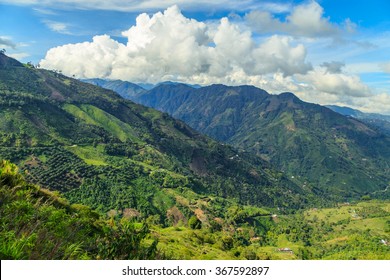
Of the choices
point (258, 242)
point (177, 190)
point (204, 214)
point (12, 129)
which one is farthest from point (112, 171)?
point (258, 242)

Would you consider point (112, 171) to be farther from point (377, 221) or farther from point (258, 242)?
point (377, 221)

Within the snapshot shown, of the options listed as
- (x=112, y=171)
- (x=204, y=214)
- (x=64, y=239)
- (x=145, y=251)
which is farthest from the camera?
(x=112, y=171)

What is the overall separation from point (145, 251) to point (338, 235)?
195 metres

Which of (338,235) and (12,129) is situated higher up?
(12,129)

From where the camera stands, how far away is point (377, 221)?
194500mm

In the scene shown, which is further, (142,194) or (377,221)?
(377,221)

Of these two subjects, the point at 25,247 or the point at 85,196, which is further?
the point at 85,196

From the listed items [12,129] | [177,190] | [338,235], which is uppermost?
[12,129]

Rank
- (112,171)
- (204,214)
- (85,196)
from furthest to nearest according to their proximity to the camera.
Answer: (112,171) < (204,214) < (85,196)
